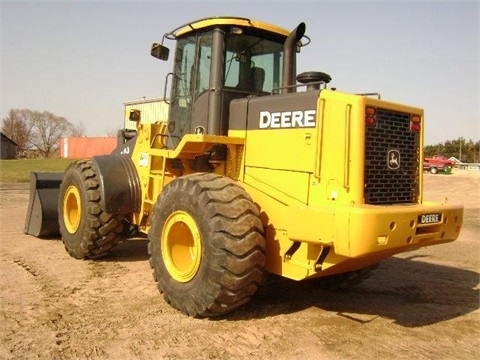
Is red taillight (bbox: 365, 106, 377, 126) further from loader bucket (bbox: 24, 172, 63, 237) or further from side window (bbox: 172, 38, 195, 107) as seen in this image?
loader bucket (bbox: 24, 172, 63, 237)

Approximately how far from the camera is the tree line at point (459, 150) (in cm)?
6681

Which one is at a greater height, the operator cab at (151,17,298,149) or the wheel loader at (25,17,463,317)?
the operator cab at (151,17,298,149)

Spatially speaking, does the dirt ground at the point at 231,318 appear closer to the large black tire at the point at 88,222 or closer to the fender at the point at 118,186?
the large black tire at the point at 88,222

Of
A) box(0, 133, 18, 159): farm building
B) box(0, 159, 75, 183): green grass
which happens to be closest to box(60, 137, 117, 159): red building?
box(0, 133, 18, 159): farm building

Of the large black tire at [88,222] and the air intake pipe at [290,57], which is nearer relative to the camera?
the air intake pipe at [290,57]

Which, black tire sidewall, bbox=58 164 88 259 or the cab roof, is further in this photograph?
black tire sidewall, bbox=58 164 88 259

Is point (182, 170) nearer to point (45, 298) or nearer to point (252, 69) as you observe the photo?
point (252, 69)

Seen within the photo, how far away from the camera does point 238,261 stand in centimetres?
412

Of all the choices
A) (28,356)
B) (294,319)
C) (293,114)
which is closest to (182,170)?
(293,114)

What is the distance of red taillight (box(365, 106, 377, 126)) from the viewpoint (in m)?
4.24

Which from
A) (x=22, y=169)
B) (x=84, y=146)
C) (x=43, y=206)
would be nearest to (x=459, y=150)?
(x=84, y=146)

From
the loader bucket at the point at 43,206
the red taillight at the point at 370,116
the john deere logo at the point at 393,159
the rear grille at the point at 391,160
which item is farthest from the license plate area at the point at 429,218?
the loader bucket at the point at 43,206

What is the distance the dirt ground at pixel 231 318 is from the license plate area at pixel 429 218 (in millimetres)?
1041

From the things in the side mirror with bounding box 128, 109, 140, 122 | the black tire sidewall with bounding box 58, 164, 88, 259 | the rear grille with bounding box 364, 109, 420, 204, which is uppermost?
the side mirror with bounding box 128, 109, 140, 122
